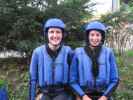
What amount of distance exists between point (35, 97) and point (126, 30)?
17.7 feet

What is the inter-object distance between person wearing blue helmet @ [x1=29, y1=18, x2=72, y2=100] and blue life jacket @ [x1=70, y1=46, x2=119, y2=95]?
0.32ft

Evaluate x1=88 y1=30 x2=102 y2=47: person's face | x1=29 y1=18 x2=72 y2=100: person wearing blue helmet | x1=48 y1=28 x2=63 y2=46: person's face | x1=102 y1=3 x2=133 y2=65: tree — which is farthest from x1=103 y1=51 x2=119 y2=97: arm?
x1=102 y1=3 x2=133 y2=65: tree

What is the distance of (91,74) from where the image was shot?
6090 mm

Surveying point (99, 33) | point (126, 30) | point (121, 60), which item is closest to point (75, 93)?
point (99, 33)

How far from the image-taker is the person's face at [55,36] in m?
6.14

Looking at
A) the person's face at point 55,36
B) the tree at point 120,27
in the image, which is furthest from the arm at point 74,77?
the tree at point 120,27

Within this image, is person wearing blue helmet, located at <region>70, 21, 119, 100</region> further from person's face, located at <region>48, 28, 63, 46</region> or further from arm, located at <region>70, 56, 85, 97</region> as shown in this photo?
person's face, located at <region>48, 28, 63, 46</region>

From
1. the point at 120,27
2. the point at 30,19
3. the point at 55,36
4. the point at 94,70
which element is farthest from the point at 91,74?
the point at 120,27

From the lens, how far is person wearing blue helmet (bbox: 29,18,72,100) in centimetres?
608

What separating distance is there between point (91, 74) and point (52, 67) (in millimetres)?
470

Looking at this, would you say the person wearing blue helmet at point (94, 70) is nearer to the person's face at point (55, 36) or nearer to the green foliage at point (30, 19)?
the person's face at point (55, 36)

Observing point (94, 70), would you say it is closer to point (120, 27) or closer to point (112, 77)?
point (112, 77)

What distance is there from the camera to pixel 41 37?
922 centimetres

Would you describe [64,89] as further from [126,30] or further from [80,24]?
[126,30]
